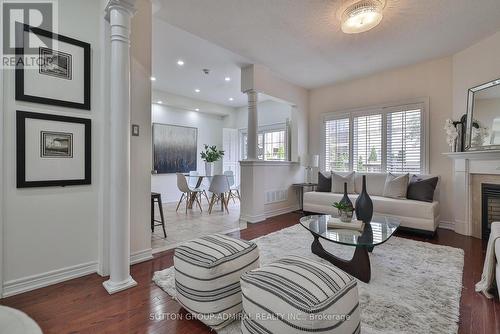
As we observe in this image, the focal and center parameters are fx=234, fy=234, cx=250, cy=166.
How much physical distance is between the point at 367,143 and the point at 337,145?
0.61 m

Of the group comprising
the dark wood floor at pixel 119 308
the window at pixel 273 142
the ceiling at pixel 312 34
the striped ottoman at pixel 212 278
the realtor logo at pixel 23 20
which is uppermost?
the ceiling at pixel 312 34

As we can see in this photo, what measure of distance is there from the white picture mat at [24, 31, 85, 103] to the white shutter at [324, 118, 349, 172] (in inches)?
176

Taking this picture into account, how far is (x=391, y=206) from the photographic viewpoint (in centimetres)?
362

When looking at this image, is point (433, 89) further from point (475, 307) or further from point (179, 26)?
point (179, 26)

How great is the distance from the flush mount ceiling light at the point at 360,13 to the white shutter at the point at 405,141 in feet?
7.78

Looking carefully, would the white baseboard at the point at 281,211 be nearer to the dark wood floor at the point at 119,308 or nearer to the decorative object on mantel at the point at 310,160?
the decorative object on mantel at the point at 310,160

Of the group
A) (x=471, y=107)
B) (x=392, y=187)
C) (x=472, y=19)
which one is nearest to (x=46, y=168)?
(x=392, y=187)

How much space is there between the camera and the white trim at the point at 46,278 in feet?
5.99

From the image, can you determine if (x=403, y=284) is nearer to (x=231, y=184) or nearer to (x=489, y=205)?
(x=489, y=205)

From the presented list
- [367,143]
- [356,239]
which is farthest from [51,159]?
[367,143]

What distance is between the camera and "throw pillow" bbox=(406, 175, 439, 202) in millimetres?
3549

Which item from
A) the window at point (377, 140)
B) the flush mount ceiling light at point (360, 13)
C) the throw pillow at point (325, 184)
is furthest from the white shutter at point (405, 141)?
the flush mount ceiling light at point (360, 13)

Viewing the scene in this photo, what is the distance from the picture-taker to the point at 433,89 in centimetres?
392

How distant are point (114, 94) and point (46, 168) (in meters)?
0.85
